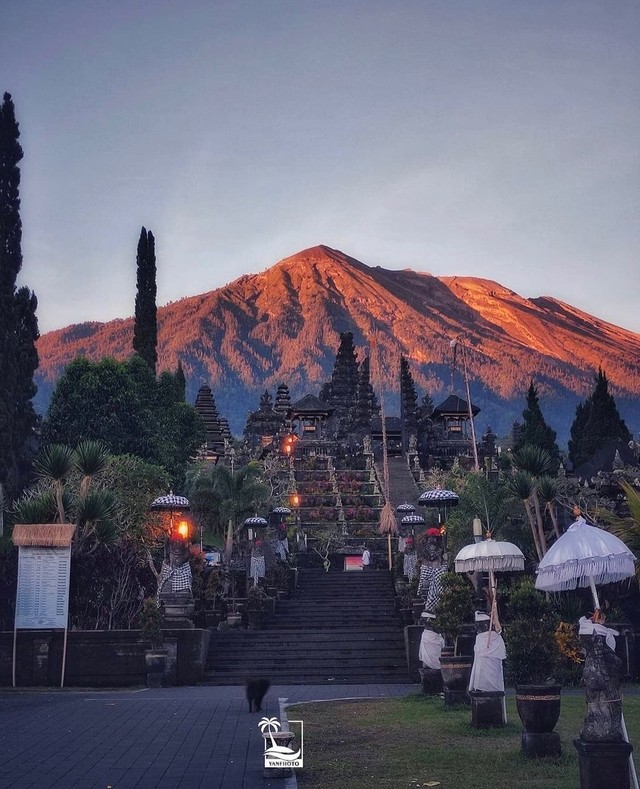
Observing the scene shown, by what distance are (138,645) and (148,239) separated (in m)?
46.2

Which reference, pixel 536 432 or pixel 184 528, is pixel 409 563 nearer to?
pixel 184 528

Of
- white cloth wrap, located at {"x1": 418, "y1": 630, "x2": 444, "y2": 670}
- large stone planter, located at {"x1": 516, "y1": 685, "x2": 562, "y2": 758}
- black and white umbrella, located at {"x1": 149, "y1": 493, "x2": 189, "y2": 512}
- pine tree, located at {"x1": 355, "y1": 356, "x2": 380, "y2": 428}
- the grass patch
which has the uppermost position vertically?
pine tree, located at {"x1": 355, "y1": 356, "x2": 380, "y2": 428}

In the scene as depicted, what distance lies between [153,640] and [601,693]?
15605mm

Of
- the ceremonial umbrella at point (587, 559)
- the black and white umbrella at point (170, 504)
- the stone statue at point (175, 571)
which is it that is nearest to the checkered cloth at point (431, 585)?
the stone statue at point (175, 571)

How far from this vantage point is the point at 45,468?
85.1ft

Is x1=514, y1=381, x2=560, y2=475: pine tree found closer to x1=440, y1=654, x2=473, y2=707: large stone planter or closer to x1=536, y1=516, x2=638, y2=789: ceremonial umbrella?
x1=440, y1=654, x2=473, y2=707: large stone planter

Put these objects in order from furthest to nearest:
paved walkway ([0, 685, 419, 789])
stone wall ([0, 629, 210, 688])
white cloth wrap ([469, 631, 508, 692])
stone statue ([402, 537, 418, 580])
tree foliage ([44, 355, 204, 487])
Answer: tree foliage ([44, 355, 204, 487])
stone statue ([402, 537, 418, 580])
stone wall ([0, 629, 210, 688])
white cloth wrap ([469, 631, 508, 692])
paved walkway ([0, 685, 419, 789])

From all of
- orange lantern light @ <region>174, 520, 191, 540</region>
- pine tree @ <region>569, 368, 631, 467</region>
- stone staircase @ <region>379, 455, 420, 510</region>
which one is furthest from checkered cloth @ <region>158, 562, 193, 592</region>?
pine tree @ <region>569, 368, 631, 467</region>

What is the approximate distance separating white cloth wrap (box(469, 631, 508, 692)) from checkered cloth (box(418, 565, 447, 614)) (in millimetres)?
5849

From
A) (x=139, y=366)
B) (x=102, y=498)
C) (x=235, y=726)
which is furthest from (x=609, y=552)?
(x=139, y=366)

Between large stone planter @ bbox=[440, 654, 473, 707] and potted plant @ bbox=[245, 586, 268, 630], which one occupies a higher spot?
potted plant @ bbox=[245, 586, 268, 630]

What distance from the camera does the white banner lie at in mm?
22266

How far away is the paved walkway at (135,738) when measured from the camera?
35.4 ft

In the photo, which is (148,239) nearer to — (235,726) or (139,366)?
(139,366)
